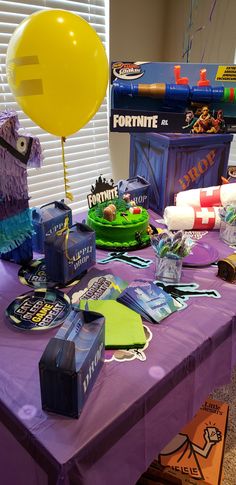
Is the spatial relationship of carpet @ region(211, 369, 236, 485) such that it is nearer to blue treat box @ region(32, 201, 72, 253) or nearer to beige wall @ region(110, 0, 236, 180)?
blue treat box @ region(32, 201, 72, 253)

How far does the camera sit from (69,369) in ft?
1.98

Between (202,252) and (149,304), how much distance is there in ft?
1.26

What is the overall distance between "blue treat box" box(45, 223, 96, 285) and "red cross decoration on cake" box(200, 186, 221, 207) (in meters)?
0.56

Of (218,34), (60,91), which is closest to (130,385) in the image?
(60,91)

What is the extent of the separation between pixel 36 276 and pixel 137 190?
0.57m

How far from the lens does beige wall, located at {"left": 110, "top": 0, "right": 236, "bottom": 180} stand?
2.40 meters

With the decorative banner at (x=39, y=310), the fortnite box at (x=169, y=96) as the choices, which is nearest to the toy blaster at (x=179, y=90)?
the fortnite box at (x=169, y=96)

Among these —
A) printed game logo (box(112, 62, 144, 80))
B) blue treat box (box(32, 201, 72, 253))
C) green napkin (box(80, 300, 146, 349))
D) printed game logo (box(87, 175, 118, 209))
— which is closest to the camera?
green napkin (box(80, 300, 146, 349))

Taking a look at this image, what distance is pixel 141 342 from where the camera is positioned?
813 millimetres

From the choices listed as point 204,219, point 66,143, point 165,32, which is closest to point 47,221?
point 204,219

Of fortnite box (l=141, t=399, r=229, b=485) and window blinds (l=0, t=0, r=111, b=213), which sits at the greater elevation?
window blinds (l=0, t=0, r=111, b=213)

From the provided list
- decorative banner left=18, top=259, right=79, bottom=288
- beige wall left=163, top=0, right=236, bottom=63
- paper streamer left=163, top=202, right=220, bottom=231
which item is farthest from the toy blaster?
beige wall left=163, top=0, right=236, bottom=63

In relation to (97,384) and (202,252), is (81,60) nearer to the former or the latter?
(202,252)

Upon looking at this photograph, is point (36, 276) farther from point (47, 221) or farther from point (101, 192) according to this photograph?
point (101, 192)
